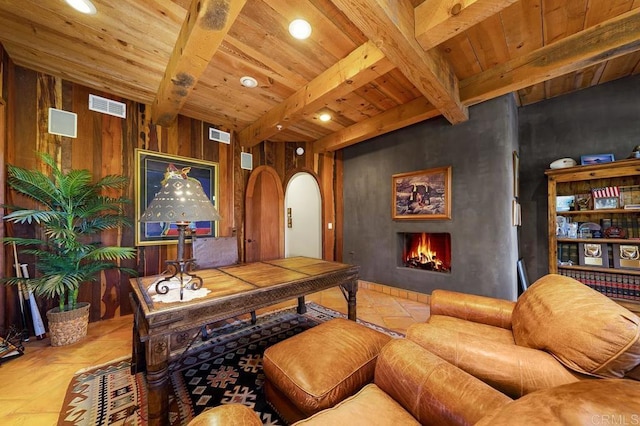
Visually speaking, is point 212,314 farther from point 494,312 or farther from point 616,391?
point 494,312

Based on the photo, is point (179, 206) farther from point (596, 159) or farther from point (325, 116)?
point (596, 159)

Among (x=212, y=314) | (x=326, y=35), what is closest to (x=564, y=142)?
(x=326, y=35)

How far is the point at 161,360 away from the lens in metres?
1.23

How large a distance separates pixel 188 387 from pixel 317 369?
1.10 metres

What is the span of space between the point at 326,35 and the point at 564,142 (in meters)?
3.43

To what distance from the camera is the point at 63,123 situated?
255 centimetres

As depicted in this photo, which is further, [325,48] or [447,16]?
[325,48]

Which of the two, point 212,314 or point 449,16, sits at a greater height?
point 449,16

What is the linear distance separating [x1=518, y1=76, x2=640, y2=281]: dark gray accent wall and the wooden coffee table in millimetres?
2844

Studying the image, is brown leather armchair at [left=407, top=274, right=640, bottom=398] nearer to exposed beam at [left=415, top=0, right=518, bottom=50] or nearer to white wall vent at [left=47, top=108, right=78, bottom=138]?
exposed beam at [left=415, top=0, right=518, bottom=50]

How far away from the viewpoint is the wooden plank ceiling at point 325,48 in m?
1.65

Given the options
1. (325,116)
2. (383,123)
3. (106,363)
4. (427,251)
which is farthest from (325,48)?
(106,363)

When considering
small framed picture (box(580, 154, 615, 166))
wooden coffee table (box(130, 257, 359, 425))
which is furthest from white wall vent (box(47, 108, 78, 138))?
small framed picture (box(580, 154, 615, 166))

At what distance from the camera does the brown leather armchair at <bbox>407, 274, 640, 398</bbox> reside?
839 mm
